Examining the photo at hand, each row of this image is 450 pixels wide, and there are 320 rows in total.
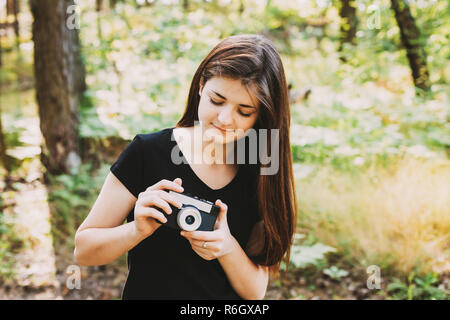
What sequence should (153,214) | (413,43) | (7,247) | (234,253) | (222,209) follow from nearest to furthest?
(153,214)
(222,209)
(234,253)
(7,247)
(413,43)

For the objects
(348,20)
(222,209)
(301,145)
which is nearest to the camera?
(222,209)

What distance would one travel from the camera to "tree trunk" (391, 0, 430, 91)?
532 cm

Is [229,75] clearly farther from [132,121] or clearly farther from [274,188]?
Result: [132,121]

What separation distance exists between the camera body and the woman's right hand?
0.02 meters

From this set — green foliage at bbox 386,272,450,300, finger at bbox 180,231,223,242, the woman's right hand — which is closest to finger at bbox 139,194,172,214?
the woman's right hand

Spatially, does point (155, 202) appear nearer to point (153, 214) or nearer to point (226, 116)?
point (153, 214)

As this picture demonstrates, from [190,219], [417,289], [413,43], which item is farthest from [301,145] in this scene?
[413,43]

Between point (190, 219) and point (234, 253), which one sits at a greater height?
point (190, 219)

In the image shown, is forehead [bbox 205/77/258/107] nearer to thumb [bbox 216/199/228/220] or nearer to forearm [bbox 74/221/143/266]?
thumb [bbox 216/199/228/220]

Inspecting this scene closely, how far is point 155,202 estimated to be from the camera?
1080 mm

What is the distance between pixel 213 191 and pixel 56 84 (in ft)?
11.4

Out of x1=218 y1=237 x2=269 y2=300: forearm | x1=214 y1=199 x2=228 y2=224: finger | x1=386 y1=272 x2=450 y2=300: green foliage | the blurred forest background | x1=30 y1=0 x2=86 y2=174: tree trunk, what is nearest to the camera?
x1=214 y1=199 x2=228 y2=224: finger

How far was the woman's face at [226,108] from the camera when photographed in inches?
47.9

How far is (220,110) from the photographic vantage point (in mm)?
1231
